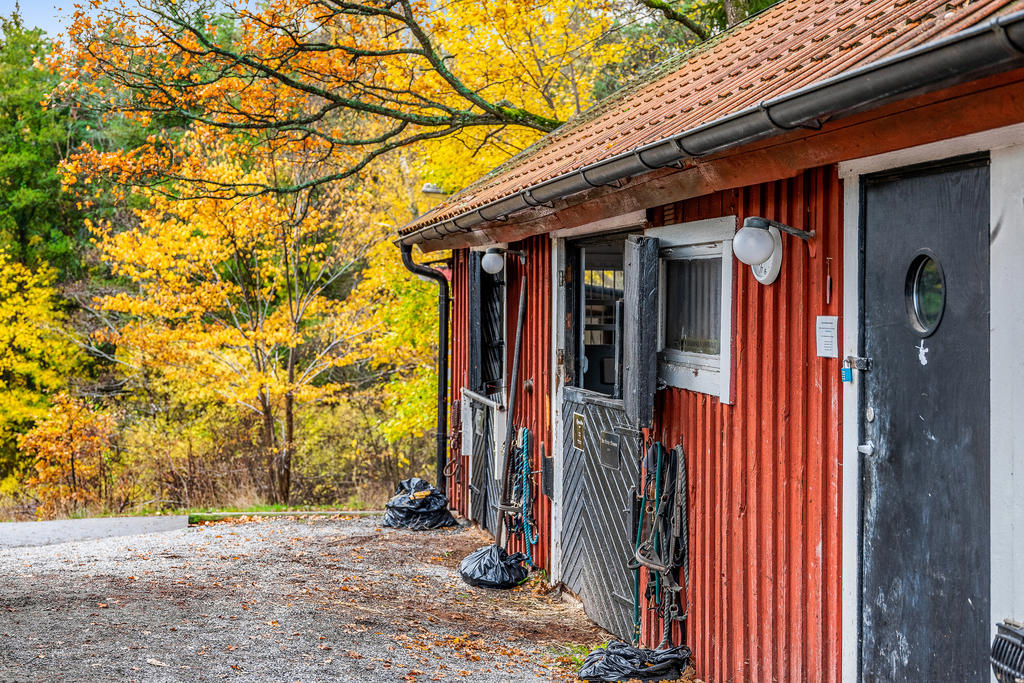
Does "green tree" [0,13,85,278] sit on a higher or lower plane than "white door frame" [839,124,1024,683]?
higher

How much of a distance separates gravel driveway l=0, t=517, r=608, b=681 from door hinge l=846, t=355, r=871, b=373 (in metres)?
2.45

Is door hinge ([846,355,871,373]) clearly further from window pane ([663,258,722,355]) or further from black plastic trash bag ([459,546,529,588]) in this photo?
black plastic trash bag ([459,546,529,588])

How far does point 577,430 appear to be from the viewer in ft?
21.4

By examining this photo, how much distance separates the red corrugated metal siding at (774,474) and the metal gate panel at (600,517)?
0.86 meters

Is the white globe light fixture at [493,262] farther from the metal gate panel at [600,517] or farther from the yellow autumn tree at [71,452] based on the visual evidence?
the yellow autumn tree at [71,452]

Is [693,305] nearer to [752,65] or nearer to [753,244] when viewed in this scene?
[753,244]

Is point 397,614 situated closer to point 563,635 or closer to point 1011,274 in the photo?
point 563,635

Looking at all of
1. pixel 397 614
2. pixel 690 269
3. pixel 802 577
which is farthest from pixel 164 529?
pixel 802 577

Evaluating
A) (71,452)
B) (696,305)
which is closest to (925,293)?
(696,305)

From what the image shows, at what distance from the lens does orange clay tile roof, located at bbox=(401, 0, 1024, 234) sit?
3.20m

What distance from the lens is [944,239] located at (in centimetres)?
305

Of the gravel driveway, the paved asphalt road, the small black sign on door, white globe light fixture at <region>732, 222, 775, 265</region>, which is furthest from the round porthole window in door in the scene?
the paved asphalt road

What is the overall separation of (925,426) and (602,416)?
3.03 metres

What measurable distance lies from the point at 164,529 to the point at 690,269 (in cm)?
789
